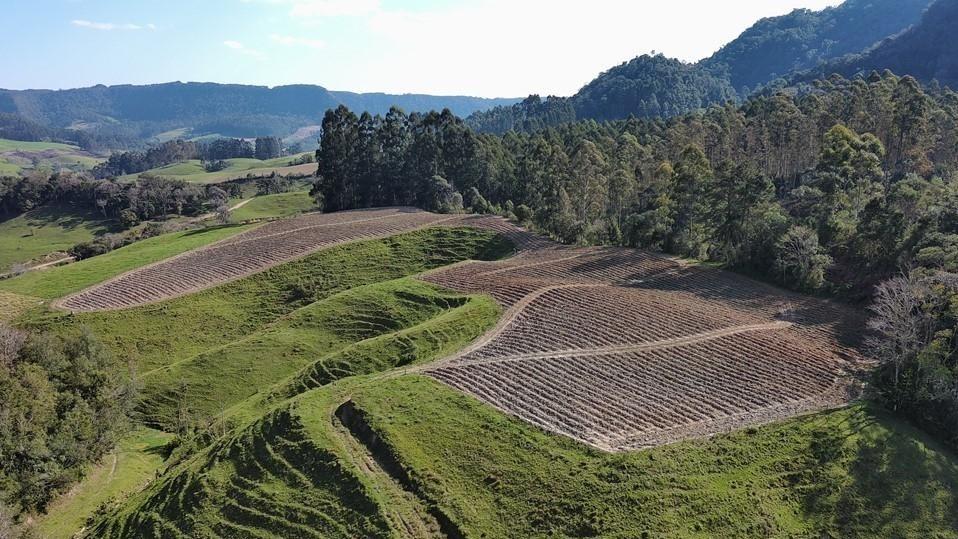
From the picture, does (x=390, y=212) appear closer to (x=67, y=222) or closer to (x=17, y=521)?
(x=17, y=521)

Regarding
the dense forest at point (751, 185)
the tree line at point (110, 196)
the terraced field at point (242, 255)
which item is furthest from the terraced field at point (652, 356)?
the tree line at point (110, 196)

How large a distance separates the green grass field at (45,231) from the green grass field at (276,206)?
28626 mm

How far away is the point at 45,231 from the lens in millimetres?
125875

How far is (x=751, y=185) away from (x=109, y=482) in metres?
63.0

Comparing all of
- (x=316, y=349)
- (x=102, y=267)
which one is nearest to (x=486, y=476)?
(x=316, y=349)

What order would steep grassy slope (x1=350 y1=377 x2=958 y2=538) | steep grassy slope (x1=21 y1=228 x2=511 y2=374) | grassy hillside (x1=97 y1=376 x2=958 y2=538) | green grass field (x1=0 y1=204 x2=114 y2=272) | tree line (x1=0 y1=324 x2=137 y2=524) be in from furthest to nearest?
green grass field (x1=0 y1=204 x2=114 y2=272) < steep grassy slope (x1=21 y1=228 x2=511 y2=374) < tree line (x1=0 y1=324 x2=137 y2=524) < grassy hillside (x1=97 y1=376 x2=958 y2=538) < steep grassy slope (x1=350 y1=377 x2=958 y2=538)

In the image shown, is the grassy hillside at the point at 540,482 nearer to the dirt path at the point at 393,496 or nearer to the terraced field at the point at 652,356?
the dirt path at the point at 393,496

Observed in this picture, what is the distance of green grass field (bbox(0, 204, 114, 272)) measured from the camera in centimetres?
11006

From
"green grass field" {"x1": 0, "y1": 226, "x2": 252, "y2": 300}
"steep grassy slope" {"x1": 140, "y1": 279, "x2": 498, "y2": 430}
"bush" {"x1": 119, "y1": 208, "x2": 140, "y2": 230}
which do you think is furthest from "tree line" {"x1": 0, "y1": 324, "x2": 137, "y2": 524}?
"bush" {"x1": 119, "y1": 208, "x2": 140, "y2": 230}

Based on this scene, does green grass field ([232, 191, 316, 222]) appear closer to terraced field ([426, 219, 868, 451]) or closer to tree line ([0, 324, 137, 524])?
terraced field ([426, 219, 868, 451])

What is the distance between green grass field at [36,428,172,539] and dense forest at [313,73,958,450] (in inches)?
1868

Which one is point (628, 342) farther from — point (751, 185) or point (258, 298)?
point (258, 298)

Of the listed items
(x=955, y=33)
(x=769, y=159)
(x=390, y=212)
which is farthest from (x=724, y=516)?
(x=955, y=33)

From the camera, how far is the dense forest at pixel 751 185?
53.0 meters
